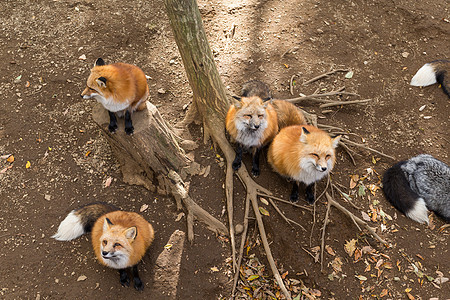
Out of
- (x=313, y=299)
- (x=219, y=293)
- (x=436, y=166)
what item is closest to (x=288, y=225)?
(x=313, y=299)

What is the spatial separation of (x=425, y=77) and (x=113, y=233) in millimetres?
6684

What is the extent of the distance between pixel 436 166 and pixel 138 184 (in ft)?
16.7

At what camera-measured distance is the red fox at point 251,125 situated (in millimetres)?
4246

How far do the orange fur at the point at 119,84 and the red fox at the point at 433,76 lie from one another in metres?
5.69

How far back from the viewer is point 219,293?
14.4ft

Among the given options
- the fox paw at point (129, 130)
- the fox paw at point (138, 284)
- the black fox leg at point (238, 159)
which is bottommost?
the fox paw at point (138, 284)

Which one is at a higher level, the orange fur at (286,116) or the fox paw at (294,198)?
the orange fur at (286,116)

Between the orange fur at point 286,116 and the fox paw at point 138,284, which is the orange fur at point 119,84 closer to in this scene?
the orange fur at point 286,116

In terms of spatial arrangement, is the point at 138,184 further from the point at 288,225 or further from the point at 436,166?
the point at 436,166

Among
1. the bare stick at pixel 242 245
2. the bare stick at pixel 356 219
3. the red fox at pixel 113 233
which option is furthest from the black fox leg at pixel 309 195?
the red fox at pixel 113 233

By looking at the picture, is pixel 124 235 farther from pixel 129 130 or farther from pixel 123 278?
pixel 129 130

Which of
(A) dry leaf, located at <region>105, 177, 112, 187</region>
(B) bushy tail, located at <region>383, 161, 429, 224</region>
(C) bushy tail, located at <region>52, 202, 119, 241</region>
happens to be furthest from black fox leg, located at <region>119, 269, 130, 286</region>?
(B) bushy tail, located at <region>383, 161, 429, 224</region>

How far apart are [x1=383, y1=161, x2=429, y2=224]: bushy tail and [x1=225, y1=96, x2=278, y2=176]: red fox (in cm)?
211

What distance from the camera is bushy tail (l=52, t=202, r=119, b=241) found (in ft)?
14.1
